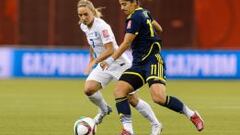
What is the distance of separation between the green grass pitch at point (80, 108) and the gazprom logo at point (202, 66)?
667 mm

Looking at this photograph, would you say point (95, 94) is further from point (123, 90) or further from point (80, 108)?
point (80, 108)

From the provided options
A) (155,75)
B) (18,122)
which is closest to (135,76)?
(155,75)

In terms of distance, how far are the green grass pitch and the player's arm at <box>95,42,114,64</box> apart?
3.65 feet

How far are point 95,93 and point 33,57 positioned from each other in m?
14.9

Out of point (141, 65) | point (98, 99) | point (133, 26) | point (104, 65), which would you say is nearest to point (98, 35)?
point (104, 65)

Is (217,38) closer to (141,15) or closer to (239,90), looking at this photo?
(239,90)

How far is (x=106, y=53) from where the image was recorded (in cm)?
1210

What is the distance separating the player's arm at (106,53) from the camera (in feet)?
39.4

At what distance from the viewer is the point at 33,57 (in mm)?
27781

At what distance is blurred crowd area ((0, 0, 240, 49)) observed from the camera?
95.5ft

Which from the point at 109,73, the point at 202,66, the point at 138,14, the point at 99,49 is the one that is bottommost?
the point at 202,66

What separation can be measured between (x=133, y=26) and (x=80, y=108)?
601 centimetres

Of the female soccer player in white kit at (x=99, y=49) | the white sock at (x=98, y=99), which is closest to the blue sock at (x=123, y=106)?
the female soccer player in white kit at (x=99, y=49)

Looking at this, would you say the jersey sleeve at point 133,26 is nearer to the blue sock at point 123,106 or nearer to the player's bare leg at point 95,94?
the blue sock at point 123,106
